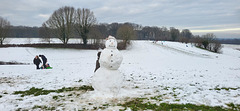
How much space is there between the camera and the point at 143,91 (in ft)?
29.9

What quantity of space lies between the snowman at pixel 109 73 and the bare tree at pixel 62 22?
37.8 metres

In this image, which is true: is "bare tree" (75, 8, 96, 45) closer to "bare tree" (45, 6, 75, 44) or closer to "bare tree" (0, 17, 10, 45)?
"bare tree" (45, 6, 75, 44)

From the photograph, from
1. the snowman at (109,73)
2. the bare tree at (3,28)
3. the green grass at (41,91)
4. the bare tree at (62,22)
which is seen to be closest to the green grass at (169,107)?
the snowman at (109,73)

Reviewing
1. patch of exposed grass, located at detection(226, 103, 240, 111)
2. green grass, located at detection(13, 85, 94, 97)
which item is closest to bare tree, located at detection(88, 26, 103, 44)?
green grass, located at detection(13, 85, 94, 97)

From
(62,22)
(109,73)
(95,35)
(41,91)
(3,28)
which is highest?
(62,22)

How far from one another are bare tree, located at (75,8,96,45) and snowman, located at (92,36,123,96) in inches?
1499

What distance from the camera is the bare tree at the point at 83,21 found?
145 feet

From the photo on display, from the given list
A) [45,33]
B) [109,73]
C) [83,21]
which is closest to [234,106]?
[109,73]

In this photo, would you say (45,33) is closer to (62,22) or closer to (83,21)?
(62,22)

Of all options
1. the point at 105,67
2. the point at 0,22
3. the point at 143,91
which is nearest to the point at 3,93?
the point at 105,67

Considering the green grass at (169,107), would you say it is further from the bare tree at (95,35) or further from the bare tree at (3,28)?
the bare tree at (3,28)

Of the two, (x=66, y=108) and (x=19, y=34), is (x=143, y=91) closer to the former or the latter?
(x=66, y=108)

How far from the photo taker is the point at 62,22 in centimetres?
4269

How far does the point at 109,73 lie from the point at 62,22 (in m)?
39.3
